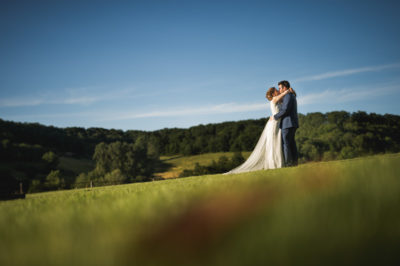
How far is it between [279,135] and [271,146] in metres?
0.63

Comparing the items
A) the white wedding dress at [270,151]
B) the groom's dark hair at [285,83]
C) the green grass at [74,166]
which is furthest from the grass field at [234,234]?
the green grass at [74,166]

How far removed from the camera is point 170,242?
56.5 inches

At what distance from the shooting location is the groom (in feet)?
35.0

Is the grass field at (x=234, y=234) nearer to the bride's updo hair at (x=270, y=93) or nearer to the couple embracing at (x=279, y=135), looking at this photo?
the couple embracing at (x=279, y=135)

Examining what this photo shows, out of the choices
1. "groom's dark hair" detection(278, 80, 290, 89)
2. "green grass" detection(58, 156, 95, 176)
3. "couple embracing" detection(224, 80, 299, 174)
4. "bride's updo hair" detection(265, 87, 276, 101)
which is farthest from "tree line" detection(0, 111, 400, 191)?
"groom's dark hair" detection(278, 80, 290, 89)

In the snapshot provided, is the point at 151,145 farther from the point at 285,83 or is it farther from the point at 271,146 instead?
the point at 285,83

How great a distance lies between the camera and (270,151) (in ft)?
39.2

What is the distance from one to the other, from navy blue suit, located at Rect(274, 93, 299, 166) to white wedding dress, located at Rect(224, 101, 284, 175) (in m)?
0.60

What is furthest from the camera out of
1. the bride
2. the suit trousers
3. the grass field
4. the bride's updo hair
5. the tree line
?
the tree line

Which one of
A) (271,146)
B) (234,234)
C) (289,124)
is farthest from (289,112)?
(234,234)

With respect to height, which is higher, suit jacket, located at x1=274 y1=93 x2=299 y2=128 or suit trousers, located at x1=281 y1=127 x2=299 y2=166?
suit jacket, located at x1=274 y1=93 x2=299 y2=128

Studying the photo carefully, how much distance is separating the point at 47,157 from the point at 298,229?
3961 inches

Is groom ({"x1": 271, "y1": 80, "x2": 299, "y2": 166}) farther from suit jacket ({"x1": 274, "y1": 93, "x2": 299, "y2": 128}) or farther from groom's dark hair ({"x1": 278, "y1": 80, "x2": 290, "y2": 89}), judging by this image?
groom's dark hair ({"x1": 278, "y1": 80, "x2": 290, "y2": 89})

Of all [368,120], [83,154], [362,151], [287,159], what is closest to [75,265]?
[287,159]
